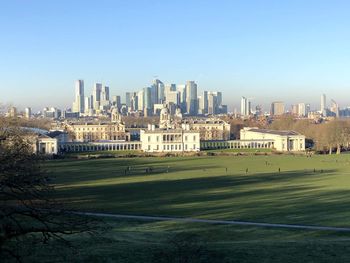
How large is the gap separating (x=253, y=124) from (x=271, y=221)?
5284 inches

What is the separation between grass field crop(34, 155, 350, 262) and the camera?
14.2 meters

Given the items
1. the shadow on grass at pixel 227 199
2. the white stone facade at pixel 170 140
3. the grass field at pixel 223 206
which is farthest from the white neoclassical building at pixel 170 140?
the shadow on grass at pixel 227 199

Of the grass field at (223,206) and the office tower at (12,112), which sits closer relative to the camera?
the grass field at (223,206)

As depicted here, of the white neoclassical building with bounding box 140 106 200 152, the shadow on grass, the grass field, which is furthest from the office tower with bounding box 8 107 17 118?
the white neoclassical building with bounding box 140 106 200 152

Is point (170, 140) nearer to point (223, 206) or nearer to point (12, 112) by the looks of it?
point (12, 112)

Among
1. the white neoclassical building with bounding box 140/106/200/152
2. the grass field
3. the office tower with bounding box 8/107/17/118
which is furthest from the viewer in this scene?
the white neoclassical building with bounding box 140/106/200/152

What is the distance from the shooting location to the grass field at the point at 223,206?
14203 mm

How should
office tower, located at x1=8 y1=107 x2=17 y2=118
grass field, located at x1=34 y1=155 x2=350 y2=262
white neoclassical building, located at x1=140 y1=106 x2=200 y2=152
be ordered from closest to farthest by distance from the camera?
1. grass field, located at x1=34 y1=155 x2=350 y2=262
2. office tower, located at x1=8 y1=107 x2=17 y2=118
3. white neoclassical building, located at x1=140 y1=106 x2=200 y2=152

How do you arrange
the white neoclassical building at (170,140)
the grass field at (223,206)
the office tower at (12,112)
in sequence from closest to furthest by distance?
the grass field at (223,206), the office tower at (12,112), the white neoclassical building at (170,140)

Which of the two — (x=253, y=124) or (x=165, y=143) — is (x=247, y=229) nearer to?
(x=165, y=143)

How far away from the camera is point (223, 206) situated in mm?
29125

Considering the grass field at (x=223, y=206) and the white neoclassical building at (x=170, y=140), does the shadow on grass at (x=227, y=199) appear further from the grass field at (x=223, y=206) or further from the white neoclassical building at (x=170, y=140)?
the white neoclassical building at (x=170, y=140)

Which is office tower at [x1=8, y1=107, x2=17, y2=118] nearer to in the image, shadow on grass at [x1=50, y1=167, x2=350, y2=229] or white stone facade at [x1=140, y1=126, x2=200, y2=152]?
shadow on grass at [x1=50, y1=167, x2=350, y2=229]

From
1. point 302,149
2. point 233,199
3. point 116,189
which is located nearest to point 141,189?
point 116,189
